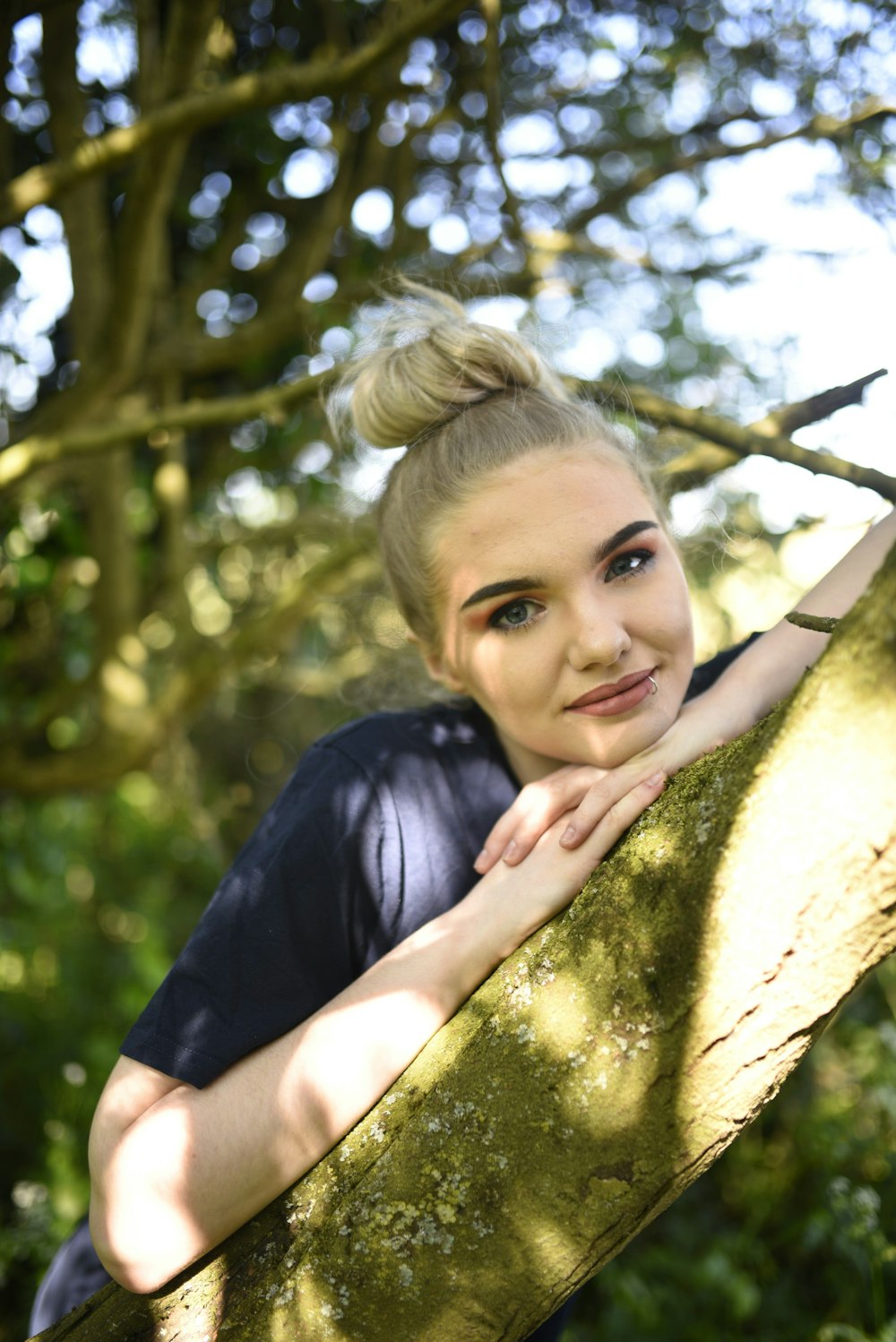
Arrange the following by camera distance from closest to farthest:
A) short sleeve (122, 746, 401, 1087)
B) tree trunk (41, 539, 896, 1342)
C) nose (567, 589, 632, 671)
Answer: tree trunk (41, 539, 896, 1342) → short sleeve (122, 746, 401, 1087) → nose (567, 589, 632, 671)

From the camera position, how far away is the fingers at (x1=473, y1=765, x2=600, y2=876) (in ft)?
4.83

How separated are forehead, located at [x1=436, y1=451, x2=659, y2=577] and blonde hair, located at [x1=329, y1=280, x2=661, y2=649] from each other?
1.3 inches

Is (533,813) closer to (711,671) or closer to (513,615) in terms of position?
(513,615)

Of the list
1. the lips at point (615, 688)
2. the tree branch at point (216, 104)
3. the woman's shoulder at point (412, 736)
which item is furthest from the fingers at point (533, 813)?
the tree branch at point (216, 104)

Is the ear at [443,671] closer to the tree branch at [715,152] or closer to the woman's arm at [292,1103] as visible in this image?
the woman's arm at [292,1103]

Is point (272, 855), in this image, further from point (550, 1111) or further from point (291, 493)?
point (291, 493)

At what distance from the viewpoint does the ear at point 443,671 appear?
1982mm

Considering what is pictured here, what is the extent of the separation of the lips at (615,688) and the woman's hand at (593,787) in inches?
3.2

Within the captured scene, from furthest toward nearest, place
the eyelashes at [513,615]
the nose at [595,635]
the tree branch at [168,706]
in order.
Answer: the tree branch at [168,706], the eyelashes at [513,615], the nose at [595,635]

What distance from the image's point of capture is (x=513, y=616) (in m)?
1.71

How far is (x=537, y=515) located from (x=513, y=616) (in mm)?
169

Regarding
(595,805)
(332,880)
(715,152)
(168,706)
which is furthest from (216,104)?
(168,706)

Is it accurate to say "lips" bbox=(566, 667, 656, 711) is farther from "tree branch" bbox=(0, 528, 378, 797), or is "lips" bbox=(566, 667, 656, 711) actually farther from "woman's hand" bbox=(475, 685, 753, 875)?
"tree branch" bbox=(0, 528, 378, 797)

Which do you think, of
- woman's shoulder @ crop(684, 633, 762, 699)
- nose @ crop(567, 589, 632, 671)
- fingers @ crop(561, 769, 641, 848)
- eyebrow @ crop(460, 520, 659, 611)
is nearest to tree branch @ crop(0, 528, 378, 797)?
woman's shoulder @ crop(684, 633, 762, 699)
